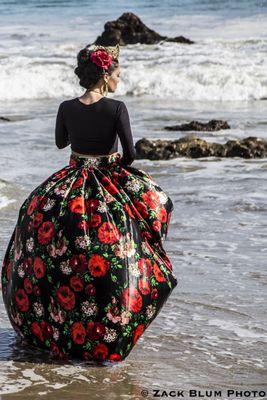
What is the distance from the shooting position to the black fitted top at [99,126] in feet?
16.5

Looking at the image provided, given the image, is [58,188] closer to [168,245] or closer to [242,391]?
[242,391]

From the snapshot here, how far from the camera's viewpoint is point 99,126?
5.06 m

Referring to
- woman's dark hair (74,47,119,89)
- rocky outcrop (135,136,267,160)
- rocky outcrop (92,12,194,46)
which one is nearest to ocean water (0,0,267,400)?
rocky outcrop (135,136,267,160)

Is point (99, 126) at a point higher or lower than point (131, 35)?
higher

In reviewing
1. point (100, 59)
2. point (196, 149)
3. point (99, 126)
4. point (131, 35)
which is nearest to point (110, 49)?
point (100, 59)

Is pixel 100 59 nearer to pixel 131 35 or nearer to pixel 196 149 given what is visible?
pixel 196 149

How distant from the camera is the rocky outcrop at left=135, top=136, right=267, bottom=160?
1116 cm

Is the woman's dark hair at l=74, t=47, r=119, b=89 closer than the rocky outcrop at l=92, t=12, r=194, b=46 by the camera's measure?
Yes

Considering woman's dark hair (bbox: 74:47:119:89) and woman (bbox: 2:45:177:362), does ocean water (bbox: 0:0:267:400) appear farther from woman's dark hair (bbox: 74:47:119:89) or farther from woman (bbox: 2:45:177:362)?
woman's dark hair (bbox: 74:47:119:89)

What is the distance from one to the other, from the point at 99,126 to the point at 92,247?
0.64m

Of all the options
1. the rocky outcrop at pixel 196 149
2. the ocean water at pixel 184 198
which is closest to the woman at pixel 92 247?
the ocean water at pixel 184 198

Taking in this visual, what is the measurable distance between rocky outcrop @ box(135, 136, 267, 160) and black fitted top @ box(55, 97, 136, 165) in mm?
6017

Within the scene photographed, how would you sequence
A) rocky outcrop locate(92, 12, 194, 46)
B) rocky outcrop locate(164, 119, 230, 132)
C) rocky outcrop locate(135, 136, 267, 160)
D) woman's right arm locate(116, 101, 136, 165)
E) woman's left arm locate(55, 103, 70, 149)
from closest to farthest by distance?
1. woman's right arm locate(116, 101, 136, 165)
2. woman's left arm locate(55, 103, 70, 149)
3. rocky outcrop locate(135, 136, 267, 160)
4. rocky outcrop locate(164, 119, 230, 132)
5. rocky outcrop locate(92, 12, 194, 46)

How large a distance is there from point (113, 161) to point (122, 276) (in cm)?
62
